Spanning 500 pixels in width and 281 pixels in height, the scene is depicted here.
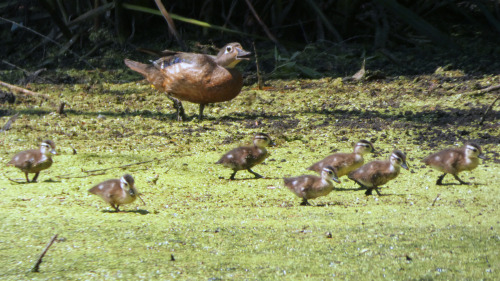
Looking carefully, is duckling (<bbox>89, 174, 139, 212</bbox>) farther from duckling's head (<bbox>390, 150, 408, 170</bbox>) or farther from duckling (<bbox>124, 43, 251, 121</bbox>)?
A: duckling (<bbox>124, 43, 251, 121</bbox>)

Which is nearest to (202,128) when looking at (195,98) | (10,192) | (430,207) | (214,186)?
(195,98)

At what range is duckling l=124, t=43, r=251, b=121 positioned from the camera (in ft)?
24.2

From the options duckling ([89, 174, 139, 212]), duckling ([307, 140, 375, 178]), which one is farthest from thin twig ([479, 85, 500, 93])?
duckling ([89, 174, 139, 212])

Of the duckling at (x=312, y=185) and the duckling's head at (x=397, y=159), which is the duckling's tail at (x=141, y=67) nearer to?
the duckling at (x=312, y=185)

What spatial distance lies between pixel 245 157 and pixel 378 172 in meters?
1.09

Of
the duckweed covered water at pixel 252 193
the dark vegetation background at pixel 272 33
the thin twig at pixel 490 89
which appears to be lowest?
the duckweed covered water at pixel 252 193

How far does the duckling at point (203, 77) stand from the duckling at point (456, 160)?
271cm

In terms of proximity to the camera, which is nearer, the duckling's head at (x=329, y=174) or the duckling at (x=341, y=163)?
the duckling's head at (x=329, y=174)

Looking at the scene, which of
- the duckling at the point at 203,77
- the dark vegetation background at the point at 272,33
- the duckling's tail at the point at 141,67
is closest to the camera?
the duckling at the point at 203,77

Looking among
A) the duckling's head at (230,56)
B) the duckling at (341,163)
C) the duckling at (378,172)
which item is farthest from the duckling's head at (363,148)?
the duckling's head at (230,56)

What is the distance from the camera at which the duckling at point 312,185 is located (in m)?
4.78

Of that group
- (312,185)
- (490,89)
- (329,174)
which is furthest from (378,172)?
(490,89)

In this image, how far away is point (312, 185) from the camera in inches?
188

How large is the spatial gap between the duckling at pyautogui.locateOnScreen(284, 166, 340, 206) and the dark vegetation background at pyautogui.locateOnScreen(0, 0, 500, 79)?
466 cm
